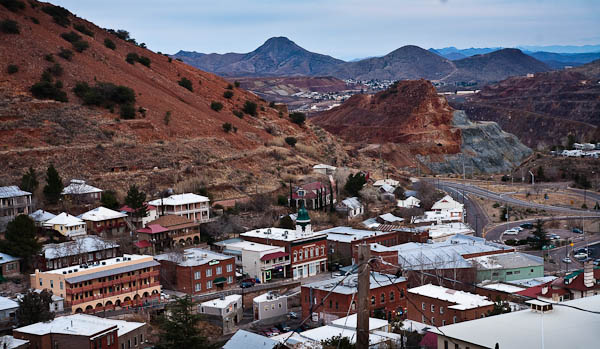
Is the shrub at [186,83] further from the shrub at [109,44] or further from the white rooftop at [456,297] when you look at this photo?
the white rooftop at [456,297]

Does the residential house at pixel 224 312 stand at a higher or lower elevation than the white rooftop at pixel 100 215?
lower

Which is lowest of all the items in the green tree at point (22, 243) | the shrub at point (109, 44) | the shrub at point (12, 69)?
the green tree at point (22, 243)

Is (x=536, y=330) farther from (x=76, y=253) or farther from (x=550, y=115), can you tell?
(x=550, y=115)

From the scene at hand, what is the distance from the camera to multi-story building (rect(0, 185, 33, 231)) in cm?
5438

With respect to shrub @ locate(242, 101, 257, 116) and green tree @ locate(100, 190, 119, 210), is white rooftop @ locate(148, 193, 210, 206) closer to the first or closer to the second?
green tree @ locate(100, 190, 119, 210)

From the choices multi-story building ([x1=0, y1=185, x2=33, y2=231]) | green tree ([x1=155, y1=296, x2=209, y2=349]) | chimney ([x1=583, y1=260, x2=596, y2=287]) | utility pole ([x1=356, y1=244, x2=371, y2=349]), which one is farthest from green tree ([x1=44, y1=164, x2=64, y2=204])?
utility pole ([x1=356, y1=244, x2=371, y2=349])

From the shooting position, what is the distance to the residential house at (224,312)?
137 ft

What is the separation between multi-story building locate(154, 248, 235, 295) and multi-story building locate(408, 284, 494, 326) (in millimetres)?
12532

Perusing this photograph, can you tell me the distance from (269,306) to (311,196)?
2540 cm

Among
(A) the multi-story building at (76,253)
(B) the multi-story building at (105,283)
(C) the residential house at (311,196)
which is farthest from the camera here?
(C) the residential house at (311,196)

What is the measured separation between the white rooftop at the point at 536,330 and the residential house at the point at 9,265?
30241 mm

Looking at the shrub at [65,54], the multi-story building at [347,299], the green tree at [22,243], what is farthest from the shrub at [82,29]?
the multi-story building at [347,299]

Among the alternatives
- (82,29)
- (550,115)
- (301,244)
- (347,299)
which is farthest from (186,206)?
(550,115)

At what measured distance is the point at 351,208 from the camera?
67.9m
